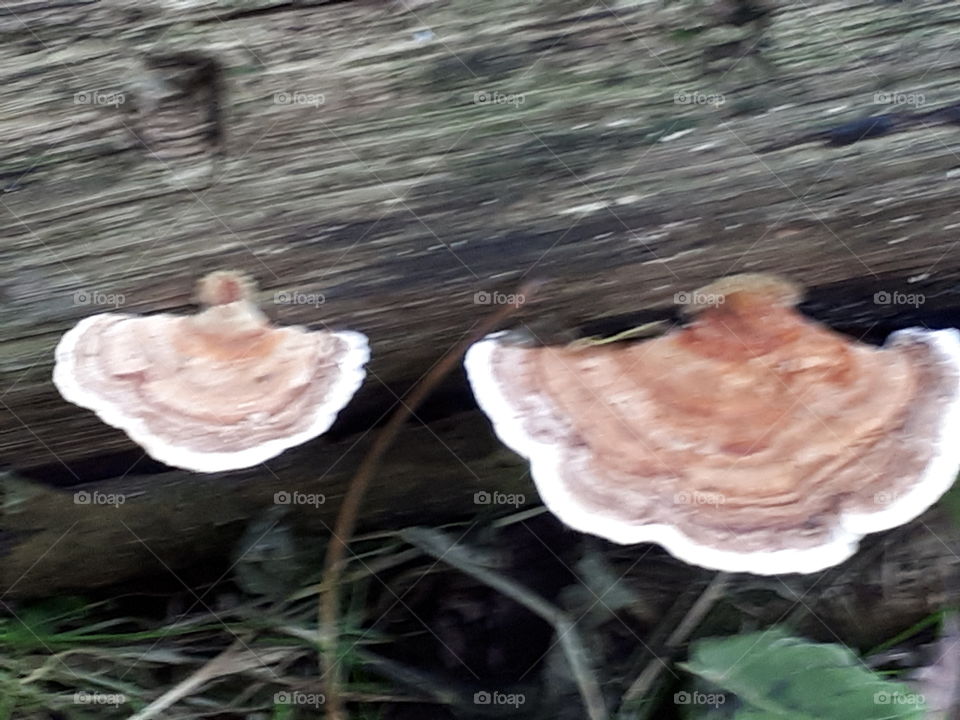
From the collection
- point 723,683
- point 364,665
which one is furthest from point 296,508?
point 723,683

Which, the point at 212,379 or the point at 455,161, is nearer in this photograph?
the point at 212,379

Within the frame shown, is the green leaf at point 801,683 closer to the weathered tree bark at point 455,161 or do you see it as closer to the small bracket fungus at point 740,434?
the small bracket fungus at point 740,434

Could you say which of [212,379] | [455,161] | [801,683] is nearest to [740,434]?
[801,683]

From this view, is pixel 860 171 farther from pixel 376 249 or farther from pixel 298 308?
pixel 298 308

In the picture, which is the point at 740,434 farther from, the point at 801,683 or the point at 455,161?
the point at 455,161

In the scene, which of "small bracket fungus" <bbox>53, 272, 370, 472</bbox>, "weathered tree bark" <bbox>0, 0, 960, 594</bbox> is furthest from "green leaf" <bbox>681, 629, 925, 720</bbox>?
"small bracket fungus" <bbox>53, 272, 370, 472</bbox>

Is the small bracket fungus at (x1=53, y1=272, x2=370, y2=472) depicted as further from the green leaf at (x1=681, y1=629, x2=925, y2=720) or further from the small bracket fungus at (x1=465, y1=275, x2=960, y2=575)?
the green leaf at (x1=681, y1=629, x2=925, y2=720)
